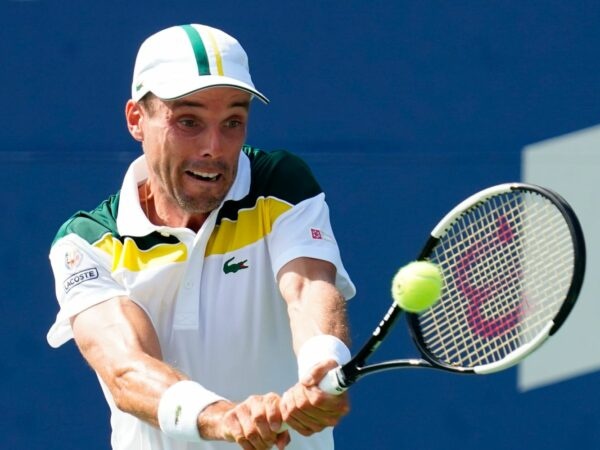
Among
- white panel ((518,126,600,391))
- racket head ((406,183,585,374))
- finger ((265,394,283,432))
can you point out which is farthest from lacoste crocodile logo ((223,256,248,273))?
white panel ((518,126,600,391))

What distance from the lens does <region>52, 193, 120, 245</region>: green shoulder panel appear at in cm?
363

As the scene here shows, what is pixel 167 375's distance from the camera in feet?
10.7

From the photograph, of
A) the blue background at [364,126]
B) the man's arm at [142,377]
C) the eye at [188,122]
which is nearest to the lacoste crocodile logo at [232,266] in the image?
the man's arm at [142,377]

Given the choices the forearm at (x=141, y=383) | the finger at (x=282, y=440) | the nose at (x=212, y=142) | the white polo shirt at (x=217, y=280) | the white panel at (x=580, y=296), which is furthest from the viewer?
the white panel at (x=580, y=296)

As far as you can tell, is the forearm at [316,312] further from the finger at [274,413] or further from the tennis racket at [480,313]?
the finger at [274,413]

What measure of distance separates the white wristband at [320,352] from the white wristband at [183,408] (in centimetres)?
20

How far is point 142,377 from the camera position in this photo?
130 inches

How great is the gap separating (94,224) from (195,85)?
0.47 meters

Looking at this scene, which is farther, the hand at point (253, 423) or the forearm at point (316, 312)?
the forearm at point (316, 312)

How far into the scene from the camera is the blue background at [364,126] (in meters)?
4.86

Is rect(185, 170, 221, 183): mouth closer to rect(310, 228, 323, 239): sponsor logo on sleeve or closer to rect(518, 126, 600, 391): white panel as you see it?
rect(310, 228, 323, 239): sponsor logo on sleeve

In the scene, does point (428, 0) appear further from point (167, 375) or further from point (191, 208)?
point (167, 375)

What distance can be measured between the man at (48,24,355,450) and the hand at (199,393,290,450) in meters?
0.34

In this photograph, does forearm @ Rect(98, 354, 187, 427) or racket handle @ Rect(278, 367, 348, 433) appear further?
forearm @ Rect(98, 354, 187, 427)
